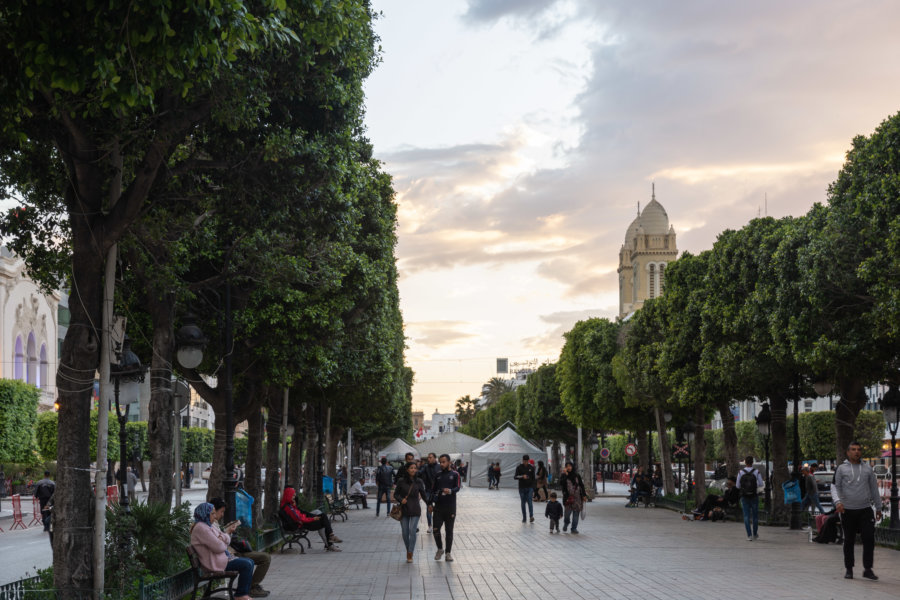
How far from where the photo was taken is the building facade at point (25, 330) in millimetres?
63781

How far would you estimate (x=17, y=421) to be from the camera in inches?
1816

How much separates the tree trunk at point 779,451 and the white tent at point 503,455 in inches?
1161

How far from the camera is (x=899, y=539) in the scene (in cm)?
2047

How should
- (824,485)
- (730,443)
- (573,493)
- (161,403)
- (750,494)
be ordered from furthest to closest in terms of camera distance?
(824,485), (730,443), (573,493), (750,494), (161,403)

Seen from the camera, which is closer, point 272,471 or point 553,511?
point 553,511

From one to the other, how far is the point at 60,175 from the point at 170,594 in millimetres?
5068

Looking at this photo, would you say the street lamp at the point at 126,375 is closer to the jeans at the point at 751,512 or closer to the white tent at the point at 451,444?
→ the jeans at the point at 751,512

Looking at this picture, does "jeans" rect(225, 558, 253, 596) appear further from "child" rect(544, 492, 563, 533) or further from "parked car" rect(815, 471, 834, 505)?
"parked car" rect(815, 471, 834, 505)

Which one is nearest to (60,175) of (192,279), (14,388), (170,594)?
(170,594)

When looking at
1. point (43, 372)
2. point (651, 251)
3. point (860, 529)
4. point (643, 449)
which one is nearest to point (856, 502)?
point (860, 529)

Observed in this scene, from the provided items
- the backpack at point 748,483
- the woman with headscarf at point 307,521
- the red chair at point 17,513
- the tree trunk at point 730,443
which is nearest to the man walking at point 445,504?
the woman with headscarf at point 307,521

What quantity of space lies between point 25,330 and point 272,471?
152 ft

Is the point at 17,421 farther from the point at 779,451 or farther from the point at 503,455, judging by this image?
the point at 779,451

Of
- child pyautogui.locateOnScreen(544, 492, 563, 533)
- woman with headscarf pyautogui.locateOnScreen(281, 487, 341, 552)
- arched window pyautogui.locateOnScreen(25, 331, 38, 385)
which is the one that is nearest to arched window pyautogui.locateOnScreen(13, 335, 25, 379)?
arched window pyautogui.locateOnScreen(25, 331, 38, 385)
